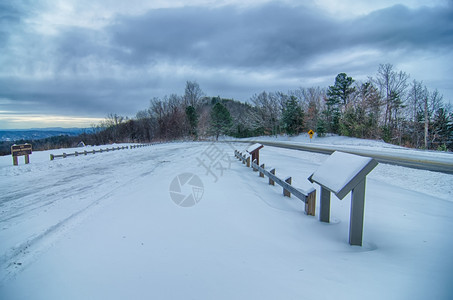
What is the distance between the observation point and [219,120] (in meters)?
63.7

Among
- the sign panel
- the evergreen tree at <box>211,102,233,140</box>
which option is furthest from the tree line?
the sign panel

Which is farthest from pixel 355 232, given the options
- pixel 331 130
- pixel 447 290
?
pixel 331 130

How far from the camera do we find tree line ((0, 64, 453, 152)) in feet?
106

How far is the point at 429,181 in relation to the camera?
8.56 metres

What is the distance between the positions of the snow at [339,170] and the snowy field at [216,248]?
0.98m

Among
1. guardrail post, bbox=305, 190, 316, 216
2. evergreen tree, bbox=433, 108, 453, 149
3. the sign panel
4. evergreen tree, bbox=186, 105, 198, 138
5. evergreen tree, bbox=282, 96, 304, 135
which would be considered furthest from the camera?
evergreen tree, bbox=186, 105, 198, 138

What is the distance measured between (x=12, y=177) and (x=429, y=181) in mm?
17545

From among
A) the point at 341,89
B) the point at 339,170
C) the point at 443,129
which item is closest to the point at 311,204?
the point at 339,170

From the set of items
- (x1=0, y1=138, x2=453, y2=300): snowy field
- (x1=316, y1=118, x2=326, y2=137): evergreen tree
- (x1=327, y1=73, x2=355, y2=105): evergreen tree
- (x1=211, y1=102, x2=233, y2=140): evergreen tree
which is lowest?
(x1=0, y1=138, x2=453, y2=300): snowy field

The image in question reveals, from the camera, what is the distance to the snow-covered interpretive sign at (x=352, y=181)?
329 cm

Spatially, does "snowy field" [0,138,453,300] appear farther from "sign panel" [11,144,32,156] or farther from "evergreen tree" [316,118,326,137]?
"evergreen tree" [316,118,326,137]

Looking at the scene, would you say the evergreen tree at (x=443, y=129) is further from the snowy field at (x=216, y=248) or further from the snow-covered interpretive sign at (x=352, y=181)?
the snow-covered interpretive sign at (x=352, y=181)

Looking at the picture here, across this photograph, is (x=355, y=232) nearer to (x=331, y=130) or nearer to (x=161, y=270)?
(x=161, y=270)

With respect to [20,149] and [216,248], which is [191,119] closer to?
[20,149]
